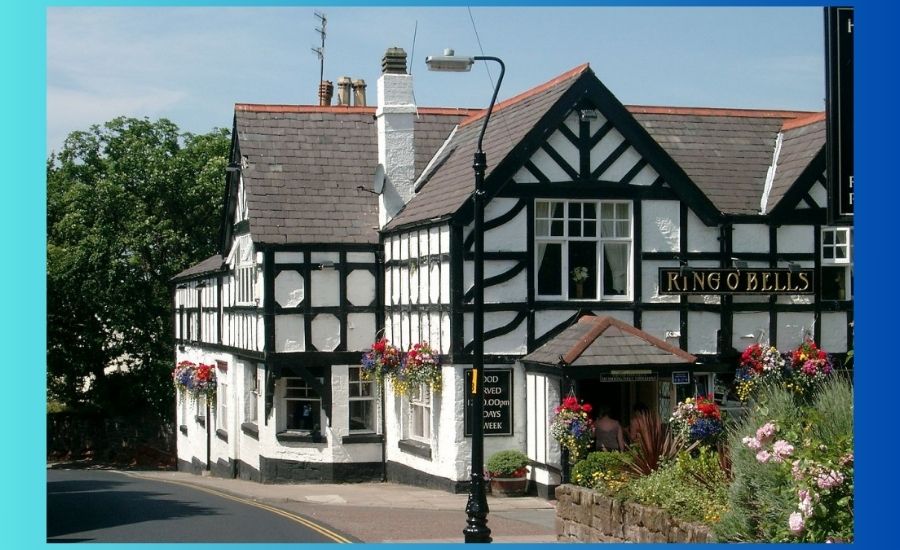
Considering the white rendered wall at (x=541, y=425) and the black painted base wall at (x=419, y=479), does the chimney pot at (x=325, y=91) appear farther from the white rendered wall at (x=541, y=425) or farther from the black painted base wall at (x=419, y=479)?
the white rendered wall at (x=541, y=425)

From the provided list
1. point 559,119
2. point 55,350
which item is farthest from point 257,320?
point 55,350

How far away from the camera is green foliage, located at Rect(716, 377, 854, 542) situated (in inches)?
537

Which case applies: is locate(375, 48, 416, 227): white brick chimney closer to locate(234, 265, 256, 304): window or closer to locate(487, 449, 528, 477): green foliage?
locate(234, 265, 256, 304): window

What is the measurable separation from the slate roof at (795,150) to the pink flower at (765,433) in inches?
438

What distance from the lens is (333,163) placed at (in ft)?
92.7

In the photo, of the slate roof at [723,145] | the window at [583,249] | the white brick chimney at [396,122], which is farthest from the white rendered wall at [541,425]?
the white brick chimney at [396,122]

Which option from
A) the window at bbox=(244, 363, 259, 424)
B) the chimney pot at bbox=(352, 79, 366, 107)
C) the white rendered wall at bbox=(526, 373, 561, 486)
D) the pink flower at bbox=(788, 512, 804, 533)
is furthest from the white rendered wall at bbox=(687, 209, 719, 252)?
the chimney pot at bbox=(352, 79, 366, 107)

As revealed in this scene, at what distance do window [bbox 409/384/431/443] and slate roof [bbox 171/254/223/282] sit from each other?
8.23 m

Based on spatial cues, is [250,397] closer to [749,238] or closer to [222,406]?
[222,406]

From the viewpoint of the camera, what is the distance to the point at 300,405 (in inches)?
1112

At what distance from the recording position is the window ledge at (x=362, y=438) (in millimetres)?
26953

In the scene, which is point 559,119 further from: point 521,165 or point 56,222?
point 56,222

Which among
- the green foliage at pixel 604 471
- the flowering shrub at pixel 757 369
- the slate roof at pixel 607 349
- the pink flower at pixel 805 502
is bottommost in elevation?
the green foliage at pixel 604 471

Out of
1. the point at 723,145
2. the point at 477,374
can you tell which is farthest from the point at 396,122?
the point at 477,374
